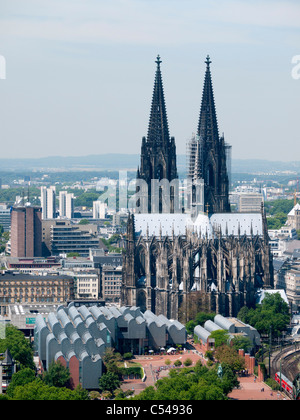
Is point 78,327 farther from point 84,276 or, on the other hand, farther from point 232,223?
point 84,276

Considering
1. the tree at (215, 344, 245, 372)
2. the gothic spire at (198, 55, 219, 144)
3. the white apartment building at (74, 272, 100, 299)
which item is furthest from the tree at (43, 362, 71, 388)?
the white apartment building at (74, 272, 100, 299)

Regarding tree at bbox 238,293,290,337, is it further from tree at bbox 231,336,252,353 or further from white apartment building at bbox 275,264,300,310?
white apartment building at bbox 275,264,300,310

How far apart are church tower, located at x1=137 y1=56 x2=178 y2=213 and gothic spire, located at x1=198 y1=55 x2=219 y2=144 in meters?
3.11

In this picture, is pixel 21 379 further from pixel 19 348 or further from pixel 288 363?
pixel 288 363

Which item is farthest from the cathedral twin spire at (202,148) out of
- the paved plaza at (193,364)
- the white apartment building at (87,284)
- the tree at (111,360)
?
the tree at (111,360)

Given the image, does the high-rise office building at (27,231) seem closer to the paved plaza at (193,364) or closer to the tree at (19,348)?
the paved plaza at (193,364)

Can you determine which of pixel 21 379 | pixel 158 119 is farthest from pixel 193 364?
pixel 158 119

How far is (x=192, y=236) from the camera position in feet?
360

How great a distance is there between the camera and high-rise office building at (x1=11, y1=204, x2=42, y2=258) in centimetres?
16150

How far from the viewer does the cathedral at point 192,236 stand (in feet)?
348

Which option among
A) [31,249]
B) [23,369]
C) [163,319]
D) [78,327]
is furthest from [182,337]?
[31,249]

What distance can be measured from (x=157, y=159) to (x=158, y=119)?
371cm

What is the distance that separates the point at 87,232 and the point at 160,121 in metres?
67.7

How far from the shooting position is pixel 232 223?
110 meters
